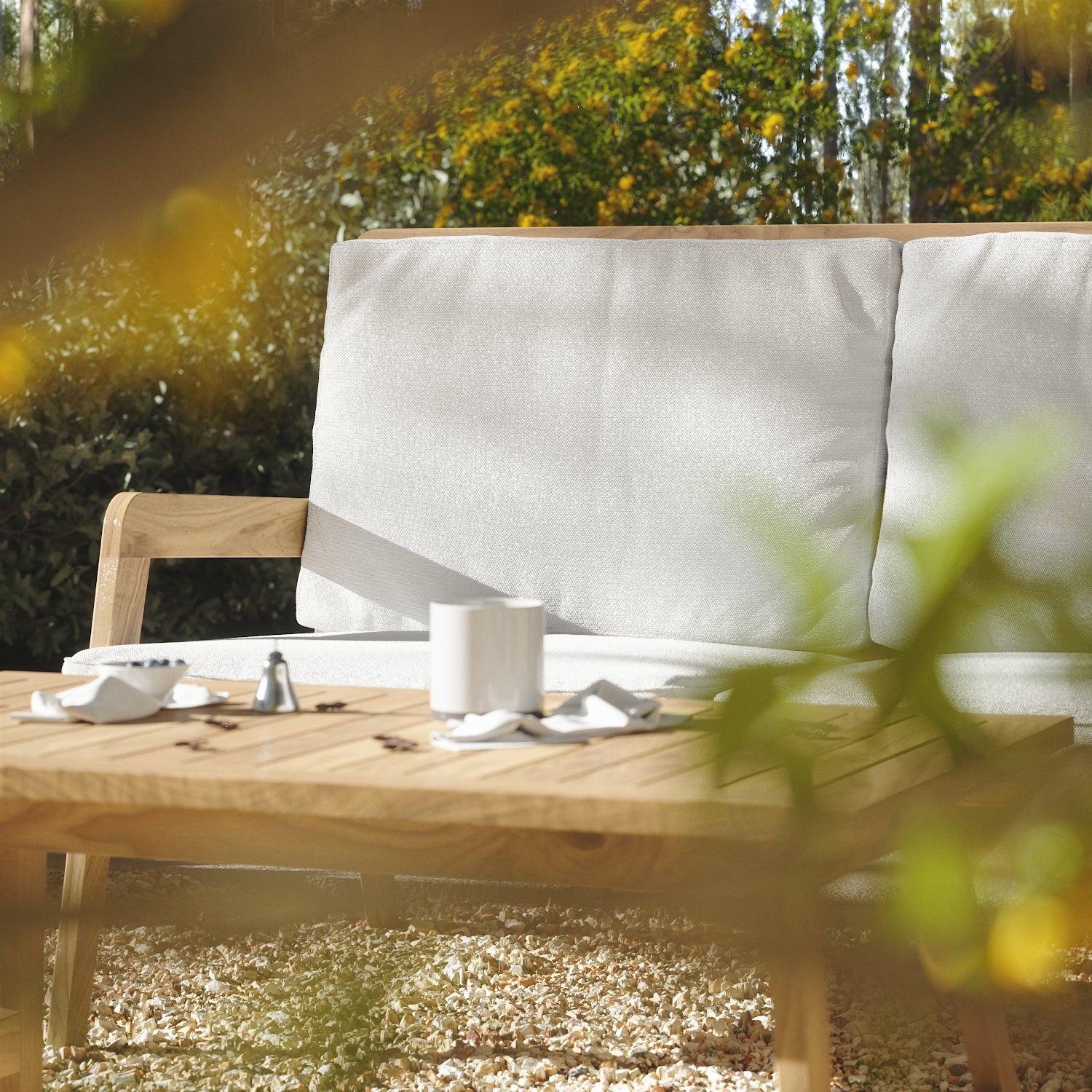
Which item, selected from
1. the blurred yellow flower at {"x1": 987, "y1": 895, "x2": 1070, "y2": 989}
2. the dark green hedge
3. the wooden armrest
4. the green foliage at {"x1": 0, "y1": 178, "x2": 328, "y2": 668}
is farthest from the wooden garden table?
the dark green hedge

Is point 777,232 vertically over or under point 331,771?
over

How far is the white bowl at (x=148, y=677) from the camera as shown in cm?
119

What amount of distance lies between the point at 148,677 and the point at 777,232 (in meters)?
1.30

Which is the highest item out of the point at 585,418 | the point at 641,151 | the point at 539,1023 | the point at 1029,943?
the point at 641,151

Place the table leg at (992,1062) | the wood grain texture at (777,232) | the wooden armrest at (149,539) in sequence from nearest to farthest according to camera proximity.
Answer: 1. the table leg at (992,1062)
2. the wooden armrest at (149,539)
3. the wood grain texture at (777,232)

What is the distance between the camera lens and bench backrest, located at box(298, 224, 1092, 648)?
1896 mm

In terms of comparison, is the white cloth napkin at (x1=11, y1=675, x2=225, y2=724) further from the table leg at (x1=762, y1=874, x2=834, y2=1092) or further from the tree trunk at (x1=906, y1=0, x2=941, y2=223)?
the tree trunk at (x1=906, y1=0, x2=941, y2=223)

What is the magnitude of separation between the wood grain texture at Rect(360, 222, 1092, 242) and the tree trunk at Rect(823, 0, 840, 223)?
1.17 metres

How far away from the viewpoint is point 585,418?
2.00 meters

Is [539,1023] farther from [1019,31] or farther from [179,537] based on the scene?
[1019,31]

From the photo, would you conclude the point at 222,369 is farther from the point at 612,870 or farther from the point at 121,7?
the point at 121,7

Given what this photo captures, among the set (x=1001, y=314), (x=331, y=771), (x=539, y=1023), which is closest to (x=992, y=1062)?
(x=539, y=1023)

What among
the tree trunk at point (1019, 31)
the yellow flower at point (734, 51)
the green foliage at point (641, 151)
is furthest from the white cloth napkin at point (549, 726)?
the yellow flower at point (734, 51)

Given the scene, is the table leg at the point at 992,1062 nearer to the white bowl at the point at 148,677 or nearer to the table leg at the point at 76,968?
the white bowl at the point at 148,677
